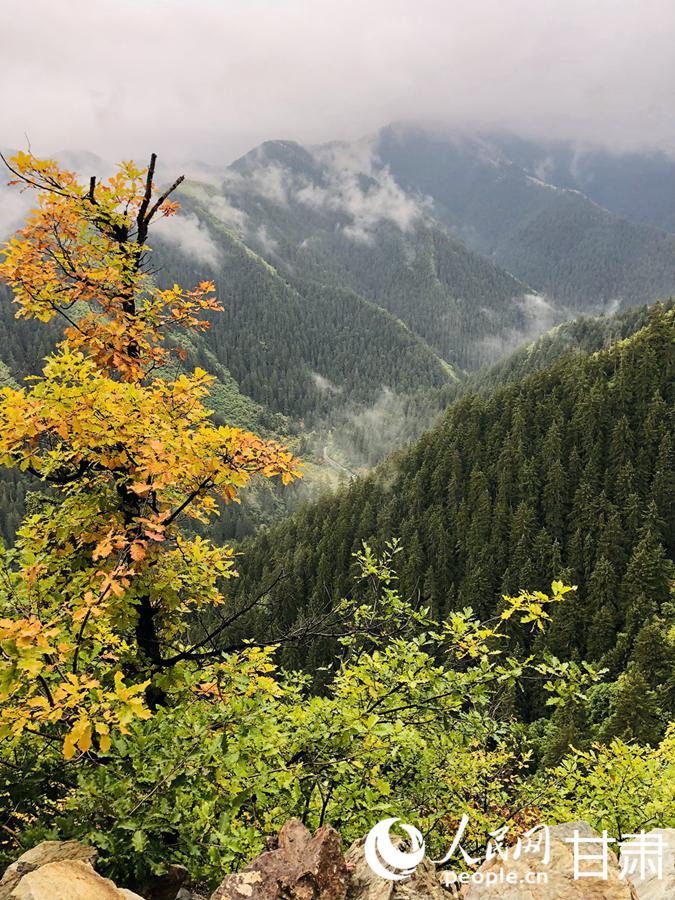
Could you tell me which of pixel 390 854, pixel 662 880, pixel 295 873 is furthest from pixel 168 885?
pixel 662 880

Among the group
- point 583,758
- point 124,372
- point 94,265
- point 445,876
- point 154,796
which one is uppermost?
point 94,265

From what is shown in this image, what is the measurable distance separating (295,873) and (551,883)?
3479 millimetres

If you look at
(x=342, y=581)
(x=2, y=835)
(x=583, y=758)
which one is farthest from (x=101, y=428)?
(x=342, y=581)

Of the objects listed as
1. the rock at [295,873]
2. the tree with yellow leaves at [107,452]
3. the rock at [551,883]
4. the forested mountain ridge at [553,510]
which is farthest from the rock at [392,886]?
the forested mountain ridge at [553,510]

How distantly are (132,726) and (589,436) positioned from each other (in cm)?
11004

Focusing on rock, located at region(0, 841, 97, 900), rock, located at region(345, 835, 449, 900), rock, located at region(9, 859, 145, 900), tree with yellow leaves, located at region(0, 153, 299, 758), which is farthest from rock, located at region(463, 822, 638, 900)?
tree with yellow leaves, located at region(0, 153, 299, 758)

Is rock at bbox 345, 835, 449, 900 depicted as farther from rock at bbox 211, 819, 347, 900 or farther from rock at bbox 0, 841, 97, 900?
rock at bbox 0, 841, 97, 900

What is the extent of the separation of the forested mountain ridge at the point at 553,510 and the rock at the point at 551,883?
64922 millimetres

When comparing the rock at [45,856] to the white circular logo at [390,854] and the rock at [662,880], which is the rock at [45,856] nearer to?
the white circular logo at [390,854]

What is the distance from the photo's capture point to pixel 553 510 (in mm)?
102875

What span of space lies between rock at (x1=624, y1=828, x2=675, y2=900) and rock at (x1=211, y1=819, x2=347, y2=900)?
4481 mm

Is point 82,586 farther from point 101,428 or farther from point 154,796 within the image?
point 154,796

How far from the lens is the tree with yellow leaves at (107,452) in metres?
7.64

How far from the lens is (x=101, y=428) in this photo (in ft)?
25.4
